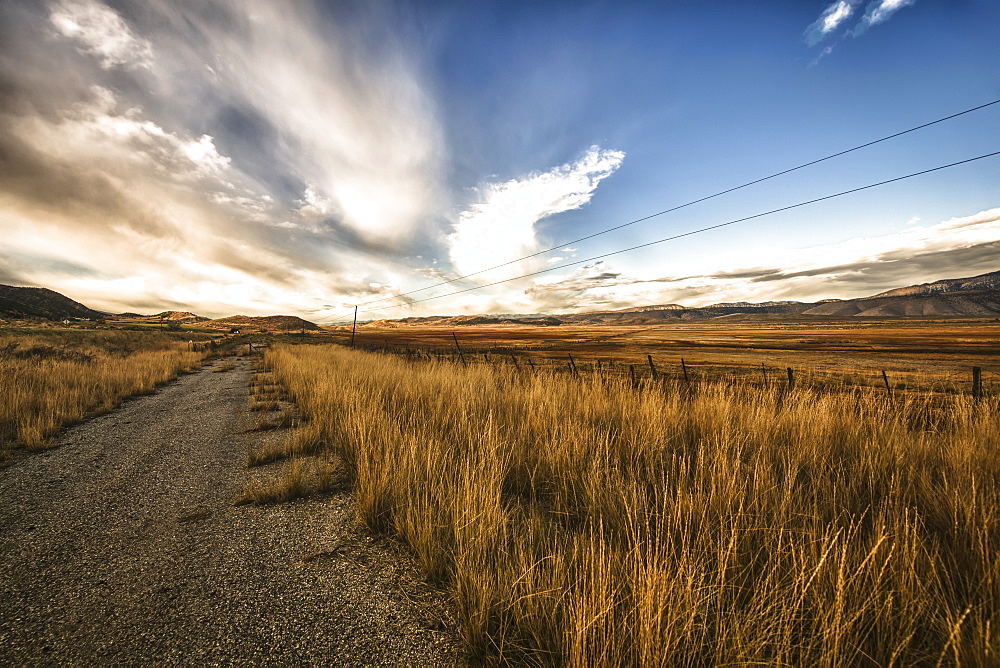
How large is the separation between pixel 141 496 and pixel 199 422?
4.15 meters

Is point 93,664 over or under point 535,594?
under

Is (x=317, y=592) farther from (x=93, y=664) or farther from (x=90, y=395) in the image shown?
(x=90, y=395)

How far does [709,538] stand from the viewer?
2.27m

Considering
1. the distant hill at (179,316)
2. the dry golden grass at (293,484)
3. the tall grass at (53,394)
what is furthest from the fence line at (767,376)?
the distant hill at (179,316)

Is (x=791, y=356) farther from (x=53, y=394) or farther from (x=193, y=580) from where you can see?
(x=53, y=394)

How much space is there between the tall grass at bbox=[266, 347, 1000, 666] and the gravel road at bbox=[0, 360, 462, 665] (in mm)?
346

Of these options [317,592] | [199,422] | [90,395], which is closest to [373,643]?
[317,592]

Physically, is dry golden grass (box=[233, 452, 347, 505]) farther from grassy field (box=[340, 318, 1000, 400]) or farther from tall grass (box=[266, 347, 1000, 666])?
grassy field (box=[340, 318, 1000, 400])

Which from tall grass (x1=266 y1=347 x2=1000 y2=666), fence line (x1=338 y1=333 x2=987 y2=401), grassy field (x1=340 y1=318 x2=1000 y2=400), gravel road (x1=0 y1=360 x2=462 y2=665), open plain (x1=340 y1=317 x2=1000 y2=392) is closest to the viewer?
tall grass (x1=266 y1=347 x2=1000 y2=666)

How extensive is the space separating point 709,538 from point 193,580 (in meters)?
3.61

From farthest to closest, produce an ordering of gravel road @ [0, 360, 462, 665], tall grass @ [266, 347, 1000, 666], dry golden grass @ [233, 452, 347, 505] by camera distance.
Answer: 1. dry golden grass @ [233, 452, 347, 505]
2. gravel road @ [0, 360, 462, 665]
3. tall grass @ [266, 347, 1000, 666]

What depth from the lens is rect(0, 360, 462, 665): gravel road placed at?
197 centimetres

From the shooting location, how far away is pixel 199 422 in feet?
24.2

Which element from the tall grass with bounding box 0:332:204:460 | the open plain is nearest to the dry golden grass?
the tall grass with bounding box 0:332:204:460
